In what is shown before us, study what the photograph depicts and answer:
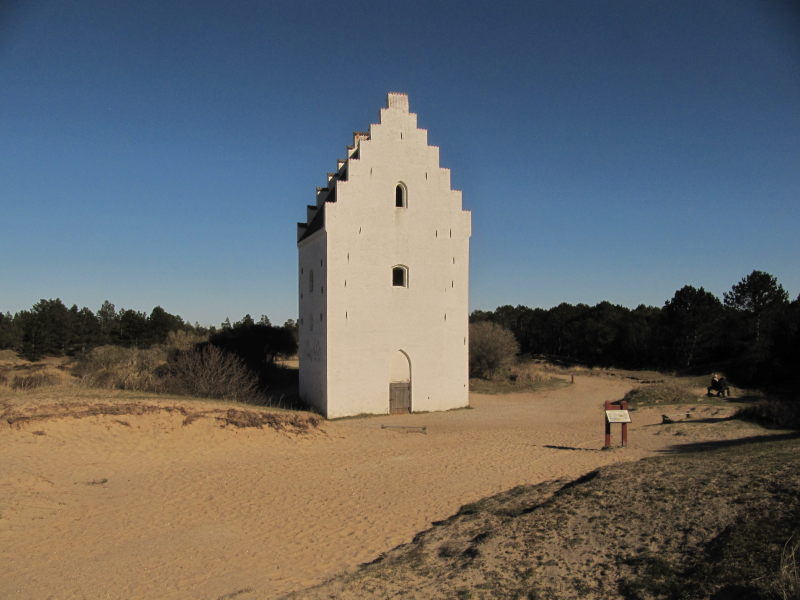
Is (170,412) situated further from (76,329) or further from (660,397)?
(76,329)

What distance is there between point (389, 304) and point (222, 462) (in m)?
10.8

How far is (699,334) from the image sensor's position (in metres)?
46.0

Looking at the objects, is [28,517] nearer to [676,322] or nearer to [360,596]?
[360,596]

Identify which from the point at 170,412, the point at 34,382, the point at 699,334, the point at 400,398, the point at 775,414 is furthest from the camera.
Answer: the point at 699,334

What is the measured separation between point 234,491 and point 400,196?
1572 centimetres

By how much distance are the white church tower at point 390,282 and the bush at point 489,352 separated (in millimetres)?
13150

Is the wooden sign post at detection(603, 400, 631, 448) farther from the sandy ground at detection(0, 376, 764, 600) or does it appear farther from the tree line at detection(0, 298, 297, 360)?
the tree line at detection(0, 298, 297, 360)

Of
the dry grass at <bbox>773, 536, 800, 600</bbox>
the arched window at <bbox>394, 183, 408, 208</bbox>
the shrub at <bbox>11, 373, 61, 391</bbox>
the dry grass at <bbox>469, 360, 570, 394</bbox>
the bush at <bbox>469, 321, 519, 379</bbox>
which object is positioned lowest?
the dry grass at <bbox>469, 360, 570, 394</bbox>

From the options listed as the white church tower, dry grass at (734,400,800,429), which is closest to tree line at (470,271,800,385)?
dry grass at (734,400,800,429)

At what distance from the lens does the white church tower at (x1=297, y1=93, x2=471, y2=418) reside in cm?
2327

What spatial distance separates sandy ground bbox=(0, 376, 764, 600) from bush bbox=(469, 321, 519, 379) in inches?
686

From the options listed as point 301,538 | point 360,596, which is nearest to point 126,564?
point 301,538

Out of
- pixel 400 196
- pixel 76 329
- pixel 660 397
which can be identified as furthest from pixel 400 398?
pixel 76 329

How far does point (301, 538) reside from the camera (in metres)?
9.54
